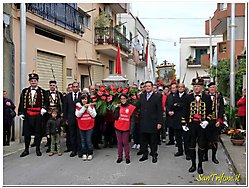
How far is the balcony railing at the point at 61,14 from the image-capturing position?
41.9 feet

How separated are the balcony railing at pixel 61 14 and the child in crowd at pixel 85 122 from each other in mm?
5536

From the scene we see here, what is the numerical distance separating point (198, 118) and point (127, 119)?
1.67m

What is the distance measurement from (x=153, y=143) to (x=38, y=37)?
306 inches

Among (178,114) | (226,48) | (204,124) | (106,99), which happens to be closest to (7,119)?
(106,99)

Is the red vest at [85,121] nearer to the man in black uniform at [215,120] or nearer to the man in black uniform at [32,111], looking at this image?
the man in black uniform at [32,111]

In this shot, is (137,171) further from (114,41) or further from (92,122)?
(114,41)

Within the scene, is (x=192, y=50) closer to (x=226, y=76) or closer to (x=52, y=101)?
(x=226, y=76)

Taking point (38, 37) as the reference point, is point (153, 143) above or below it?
below

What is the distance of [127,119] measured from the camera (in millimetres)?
7602

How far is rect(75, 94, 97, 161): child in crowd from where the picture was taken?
25.9 ft

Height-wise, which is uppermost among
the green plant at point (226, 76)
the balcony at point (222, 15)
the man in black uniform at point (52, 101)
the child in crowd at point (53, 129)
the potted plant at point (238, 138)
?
the balcony at point (222, 15)

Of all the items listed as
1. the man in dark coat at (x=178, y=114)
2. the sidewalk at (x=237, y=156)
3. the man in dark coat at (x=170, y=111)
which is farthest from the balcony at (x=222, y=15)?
the man in dark coat at (x=178, y=114)

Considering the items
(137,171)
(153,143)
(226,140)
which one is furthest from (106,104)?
(226,140)

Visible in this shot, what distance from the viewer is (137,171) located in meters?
6.77
